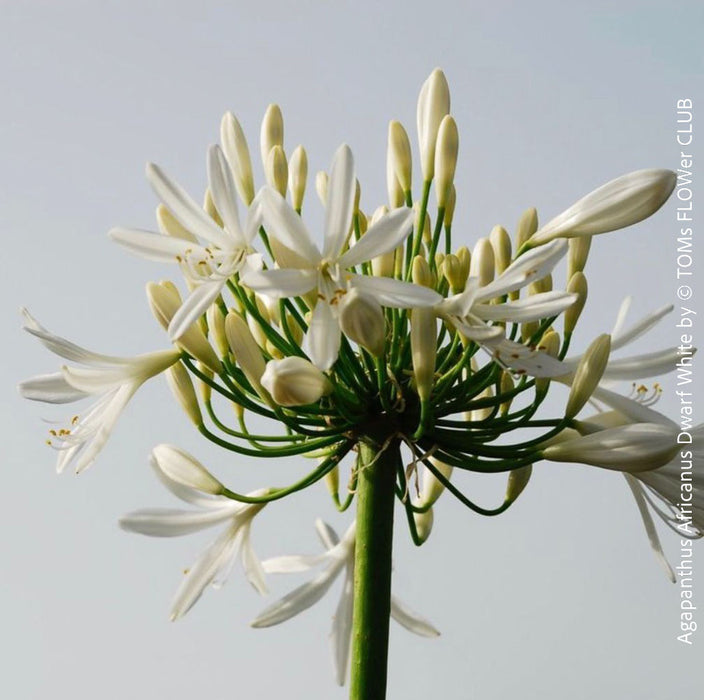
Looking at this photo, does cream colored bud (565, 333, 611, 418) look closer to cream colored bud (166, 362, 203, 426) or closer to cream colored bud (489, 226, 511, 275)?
cream colored bud (489, 226, 511, 275)

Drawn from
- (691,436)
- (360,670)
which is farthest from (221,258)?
(691,436)

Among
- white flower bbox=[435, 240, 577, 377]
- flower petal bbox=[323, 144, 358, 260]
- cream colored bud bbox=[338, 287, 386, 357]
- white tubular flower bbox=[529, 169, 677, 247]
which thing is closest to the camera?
cream colored bud bbox=[338, 287, 386, 357]

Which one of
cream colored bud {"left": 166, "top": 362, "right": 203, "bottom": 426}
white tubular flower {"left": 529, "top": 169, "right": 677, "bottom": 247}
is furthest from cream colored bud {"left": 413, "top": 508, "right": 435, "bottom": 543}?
white tubular flower {"left": 529, "top": 169, "right": 677, "bottom": 247}

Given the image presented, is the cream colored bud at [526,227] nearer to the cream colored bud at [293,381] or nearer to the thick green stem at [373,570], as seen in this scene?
the thick green stem at [373,570]

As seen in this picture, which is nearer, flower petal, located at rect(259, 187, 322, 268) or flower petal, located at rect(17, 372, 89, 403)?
flower petal, located at rect(259, 187, 322, 268)

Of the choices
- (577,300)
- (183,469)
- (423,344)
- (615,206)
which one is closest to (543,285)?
(577,300)

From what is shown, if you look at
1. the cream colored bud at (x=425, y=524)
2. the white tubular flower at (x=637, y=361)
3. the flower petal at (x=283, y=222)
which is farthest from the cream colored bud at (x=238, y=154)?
the white tubular flower at (x=637, y=361)
